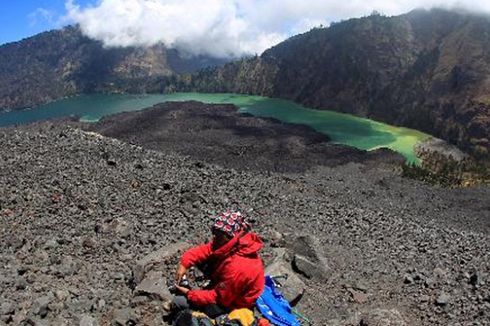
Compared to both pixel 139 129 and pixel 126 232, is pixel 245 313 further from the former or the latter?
pixel 139 129

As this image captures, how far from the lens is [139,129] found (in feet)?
233

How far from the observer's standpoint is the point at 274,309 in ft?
33.7

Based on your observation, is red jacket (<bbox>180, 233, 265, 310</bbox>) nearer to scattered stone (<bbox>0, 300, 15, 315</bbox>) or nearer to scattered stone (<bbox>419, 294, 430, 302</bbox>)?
scattered stone (<bbox>0, 300, 15, 315</bbox>)

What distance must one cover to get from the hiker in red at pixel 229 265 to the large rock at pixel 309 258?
5684 millimetres

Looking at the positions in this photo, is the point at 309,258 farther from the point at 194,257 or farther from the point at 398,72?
the point at 398,72

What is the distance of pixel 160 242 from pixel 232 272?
7052 millimetres

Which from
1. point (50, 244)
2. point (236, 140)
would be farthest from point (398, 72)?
point (50, 244)

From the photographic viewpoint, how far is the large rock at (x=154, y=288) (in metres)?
10.9

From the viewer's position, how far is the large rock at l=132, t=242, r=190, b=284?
40.3 feet

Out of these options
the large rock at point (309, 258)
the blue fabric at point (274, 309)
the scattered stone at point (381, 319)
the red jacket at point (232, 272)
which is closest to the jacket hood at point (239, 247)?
the red jacket at point (232, 272)

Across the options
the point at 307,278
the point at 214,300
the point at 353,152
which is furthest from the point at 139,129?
the point at 214,300

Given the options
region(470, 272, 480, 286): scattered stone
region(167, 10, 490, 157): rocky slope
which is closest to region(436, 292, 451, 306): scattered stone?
region(470, 272, 480, 286): scattered stone

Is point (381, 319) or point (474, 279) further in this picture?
point (474, 279)

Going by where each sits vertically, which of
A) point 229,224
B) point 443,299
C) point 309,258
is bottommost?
point 443,299
